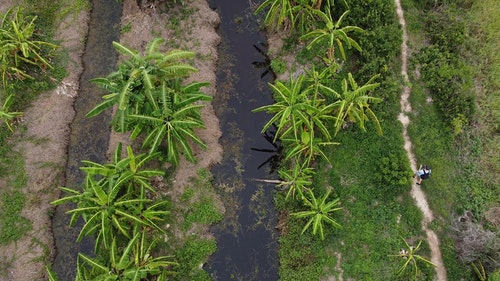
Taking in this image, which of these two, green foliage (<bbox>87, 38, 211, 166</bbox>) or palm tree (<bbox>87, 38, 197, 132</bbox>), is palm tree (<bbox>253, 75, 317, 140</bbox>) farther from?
palm tree (<bbox>87, 38, 197, 132</bbox>)

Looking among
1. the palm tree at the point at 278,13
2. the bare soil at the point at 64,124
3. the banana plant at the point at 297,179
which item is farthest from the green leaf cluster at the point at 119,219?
the palm tree at the point at 278,13

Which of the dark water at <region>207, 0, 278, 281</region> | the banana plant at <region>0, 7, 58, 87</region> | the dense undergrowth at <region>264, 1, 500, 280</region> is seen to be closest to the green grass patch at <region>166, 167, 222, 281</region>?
the dark water at <region>207, 0, 278, 281</region>

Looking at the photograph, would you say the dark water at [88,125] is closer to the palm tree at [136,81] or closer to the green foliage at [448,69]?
the palm tree at [136,81]

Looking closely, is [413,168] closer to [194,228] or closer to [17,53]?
[194,228]

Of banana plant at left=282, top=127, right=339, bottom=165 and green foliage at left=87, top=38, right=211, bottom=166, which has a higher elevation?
green foliage at left=87, top=38, right=211, bottom=166

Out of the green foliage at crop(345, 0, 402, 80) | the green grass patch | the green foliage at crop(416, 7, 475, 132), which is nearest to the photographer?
the green grass patch

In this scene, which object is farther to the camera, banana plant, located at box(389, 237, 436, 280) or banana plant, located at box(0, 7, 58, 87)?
banana plant, located at box(0, 7, 58, 87)

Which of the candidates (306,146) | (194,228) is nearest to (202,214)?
(194,228)
